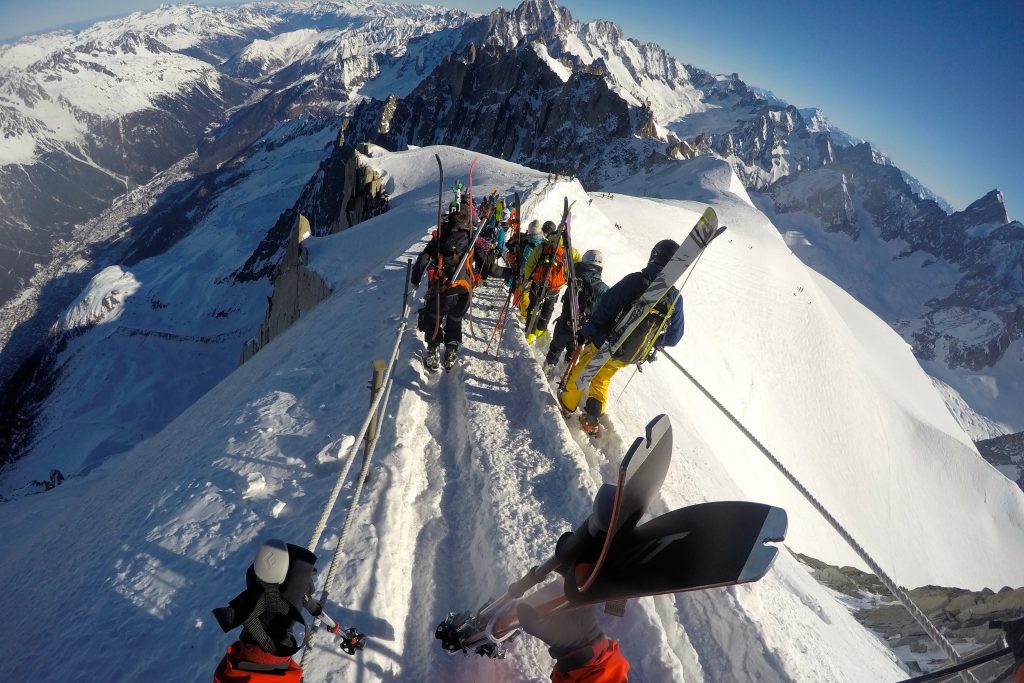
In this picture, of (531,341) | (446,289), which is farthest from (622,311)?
(531,341)

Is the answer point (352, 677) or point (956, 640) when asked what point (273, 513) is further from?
point (956, 640)

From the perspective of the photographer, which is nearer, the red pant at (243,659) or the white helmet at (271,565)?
the white helmet at (271,565)

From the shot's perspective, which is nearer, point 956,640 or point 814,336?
point 956,640

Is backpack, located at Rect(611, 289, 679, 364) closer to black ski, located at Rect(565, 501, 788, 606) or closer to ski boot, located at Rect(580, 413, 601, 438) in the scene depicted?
ski boot, located at Rect(580, 413, 601, 438)

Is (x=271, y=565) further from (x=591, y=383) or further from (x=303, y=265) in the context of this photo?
(x=303, y=265)

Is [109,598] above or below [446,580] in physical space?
below

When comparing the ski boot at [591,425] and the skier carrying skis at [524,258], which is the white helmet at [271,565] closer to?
the ski boot at [591,425]

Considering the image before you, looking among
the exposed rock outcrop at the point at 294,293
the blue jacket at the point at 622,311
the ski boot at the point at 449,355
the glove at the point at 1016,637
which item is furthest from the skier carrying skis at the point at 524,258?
the exposed rock outcrop at the point at 294,293

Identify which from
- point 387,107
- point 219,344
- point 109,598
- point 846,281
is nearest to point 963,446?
point 109,598
